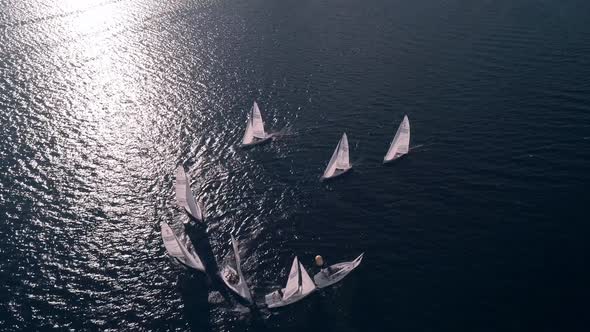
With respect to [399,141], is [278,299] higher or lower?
lower

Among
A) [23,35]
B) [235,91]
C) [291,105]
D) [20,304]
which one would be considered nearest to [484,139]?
[291,105]

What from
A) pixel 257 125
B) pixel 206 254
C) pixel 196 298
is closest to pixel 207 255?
pixel 206 254

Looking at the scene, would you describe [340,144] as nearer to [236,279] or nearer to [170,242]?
[236,279]

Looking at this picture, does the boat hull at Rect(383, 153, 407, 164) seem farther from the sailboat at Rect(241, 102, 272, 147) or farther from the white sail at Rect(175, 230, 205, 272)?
the white sail at Rect(175, 230, 205, 272)

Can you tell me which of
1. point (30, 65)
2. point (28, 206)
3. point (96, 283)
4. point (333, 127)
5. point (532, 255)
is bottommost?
point (532, 255)

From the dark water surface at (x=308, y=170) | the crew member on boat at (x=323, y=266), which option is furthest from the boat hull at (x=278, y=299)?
the crew member on boat at (x=323, y=266)

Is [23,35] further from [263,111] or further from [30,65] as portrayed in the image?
[263,111]
